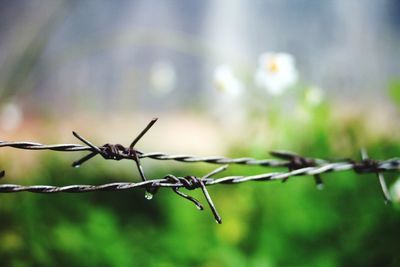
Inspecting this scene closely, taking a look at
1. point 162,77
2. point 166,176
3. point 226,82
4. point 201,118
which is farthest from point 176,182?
point 201,118

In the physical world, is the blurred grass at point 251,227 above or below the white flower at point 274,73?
below

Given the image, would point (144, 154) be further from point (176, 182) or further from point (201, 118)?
point (201, 118)

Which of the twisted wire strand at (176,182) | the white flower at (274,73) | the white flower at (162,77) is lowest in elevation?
the twisted wire strand at (176,182)

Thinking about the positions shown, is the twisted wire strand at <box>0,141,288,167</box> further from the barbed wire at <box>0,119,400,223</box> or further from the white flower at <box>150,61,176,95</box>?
the white flower at <box>150,61,176,95</box>

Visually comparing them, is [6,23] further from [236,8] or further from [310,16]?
[310,16]

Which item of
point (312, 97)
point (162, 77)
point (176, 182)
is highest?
point (162, 77)

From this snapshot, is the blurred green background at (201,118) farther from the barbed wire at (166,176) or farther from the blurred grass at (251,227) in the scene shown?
the barbed wire at (166,176)

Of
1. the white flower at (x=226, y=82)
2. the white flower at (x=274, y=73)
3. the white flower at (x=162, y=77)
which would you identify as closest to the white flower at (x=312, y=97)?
the white flower at (x=274, y=73)

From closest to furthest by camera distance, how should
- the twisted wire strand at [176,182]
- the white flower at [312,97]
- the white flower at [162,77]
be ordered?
the twisted wire strand at [176,182], the white flower at [312,97], the white flower at [162,77]
